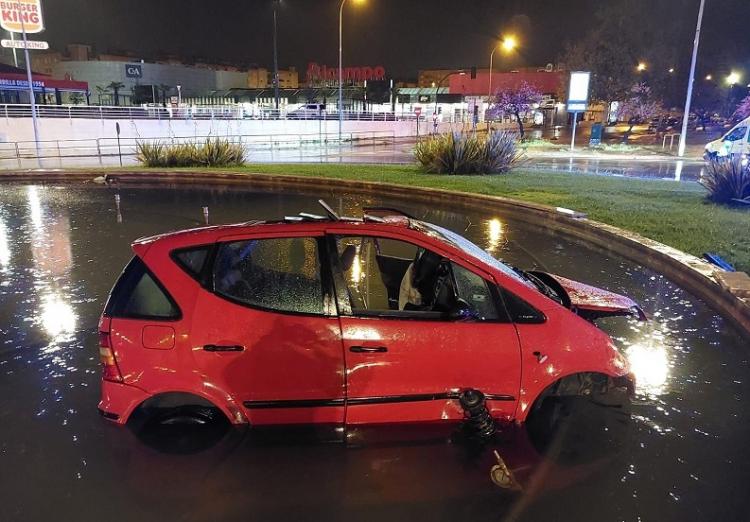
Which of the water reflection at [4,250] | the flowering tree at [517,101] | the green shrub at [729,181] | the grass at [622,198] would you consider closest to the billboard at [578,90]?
the flowering tree at [517,101]

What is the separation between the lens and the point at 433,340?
3.60 metres

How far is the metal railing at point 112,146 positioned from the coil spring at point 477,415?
21.2 m

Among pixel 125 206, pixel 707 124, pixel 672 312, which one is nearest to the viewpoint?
pixel 672 312

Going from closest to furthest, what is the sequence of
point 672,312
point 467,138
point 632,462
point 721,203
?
point 632,462 < point 672,312 < point 721,203 < point 467,138

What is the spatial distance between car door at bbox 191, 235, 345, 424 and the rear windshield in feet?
0.67

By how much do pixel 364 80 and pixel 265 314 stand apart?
242 ft

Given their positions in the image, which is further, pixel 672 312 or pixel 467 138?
→ pixel 467 138

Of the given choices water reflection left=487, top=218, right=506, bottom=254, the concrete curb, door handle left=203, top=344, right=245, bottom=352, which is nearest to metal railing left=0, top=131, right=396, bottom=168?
the concrete curb

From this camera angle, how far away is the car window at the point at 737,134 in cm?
2351

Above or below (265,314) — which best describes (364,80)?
above

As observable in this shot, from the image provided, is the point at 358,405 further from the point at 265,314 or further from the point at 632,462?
the point at 632,462

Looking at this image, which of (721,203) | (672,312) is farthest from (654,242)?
(721,203)

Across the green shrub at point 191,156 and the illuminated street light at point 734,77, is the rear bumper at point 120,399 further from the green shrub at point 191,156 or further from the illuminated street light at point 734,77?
the illuminated street light at point 734,77

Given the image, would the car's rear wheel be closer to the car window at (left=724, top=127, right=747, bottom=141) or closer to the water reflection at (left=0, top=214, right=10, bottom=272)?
the water reflection at (left=0, top=214, right=10, bottom=272)
